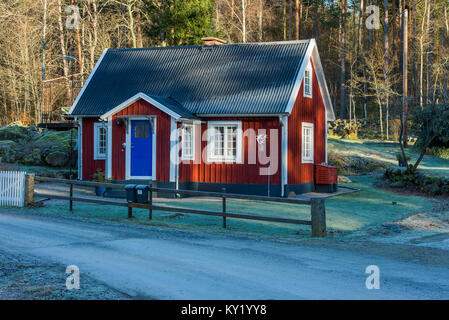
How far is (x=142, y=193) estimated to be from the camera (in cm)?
1571

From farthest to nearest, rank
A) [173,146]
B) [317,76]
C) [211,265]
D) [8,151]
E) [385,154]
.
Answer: [385,154], [8,151], [317,76], [173,146], [211,265]

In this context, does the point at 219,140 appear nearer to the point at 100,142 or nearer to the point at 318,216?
the point at 100,142

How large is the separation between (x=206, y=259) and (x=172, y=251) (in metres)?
1.06

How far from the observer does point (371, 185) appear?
82.3 feet

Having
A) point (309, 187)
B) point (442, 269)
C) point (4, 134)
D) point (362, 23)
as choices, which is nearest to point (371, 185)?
point (309, 187)

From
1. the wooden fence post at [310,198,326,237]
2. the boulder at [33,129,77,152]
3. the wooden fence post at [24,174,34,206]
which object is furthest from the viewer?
the boulder at [33,129,77,152]

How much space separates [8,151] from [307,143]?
16.0 metres

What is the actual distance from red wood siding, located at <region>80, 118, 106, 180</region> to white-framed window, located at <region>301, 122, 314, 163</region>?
8.52m

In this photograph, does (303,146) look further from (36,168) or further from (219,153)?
(36,168)

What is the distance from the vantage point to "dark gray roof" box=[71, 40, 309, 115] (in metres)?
21.2

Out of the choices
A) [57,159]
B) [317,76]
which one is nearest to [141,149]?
[57,159]

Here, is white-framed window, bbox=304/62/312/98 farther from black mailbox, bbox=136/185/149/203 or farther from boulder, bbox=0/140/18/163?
boulder, bbox=0/140/18/163

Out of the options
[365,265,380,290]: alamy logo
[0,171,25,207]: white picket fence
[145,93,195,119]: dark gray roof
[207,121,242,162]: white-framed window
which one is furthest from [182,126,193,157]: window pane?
[365,265,380,290]: alamy logo

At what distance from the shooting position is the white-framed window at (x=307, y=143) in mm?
22562
